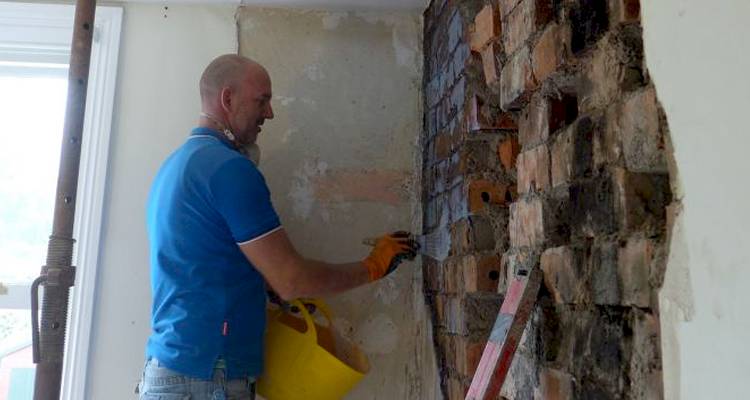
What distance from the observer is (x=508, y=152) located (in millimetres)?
1433

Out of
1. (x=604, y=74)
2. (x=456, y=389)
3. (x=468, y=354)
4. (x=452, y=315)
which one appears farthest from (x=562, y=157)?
(x=456, y=389)

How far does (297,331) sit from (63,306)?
25.1 inches

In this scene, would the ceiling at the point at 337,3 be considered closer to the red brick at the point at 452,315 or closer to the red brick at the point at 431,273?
the red brick at the point at 431,273

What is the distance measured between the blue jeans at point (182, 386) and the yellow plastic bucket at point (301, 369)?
19 cm

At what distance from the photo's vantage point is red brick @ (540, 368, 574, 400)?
0.92 m

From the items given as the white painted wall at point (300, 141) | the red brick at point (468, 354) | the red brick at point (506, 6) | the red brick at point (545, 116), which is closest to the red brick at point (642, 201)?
the red brick at point (545, 116)

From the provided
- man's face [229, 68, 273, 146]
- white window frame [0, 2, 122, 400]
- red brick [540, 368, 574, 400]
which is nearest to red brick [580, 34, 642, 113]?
red brick [540, 368, 574, 400]

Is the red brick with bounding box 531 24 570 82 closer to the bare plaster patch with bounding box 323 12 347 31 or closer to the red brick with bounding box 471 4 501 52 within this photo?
the red brick with bounding box 471 4 501 52

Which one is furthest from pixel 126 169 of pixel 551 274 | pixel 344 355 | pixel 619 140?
pixel 619 140

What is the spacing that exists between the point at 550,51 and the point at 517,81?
0.50 feet

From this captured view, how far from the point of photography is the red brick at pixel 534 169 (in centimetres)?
104

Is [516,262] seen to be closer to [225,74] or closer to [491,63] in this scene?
[491,63]

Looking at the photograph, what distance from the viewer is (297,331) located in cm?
183

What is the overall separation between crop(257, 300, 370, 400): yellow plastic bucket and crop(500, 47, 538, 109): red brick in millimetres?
887
